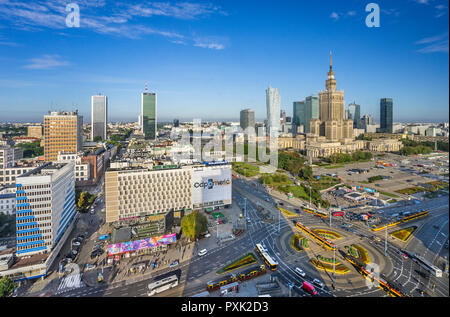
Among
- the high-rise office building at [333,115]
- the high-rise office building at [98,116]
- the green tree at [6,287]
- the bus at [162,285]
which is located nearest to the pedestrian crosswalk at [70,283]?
the green tree at [6,287]

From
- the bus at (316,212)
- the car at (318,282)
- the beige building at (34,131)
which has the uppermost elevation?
the beige building at (34,131)

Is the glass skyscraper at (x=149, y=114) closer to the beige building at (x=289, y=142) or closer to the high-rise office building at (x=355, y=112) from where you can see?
the beige building at (x=289, y=142)

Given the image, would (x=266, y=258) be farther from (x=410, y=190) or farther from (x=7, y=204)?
(x=410, y=190)

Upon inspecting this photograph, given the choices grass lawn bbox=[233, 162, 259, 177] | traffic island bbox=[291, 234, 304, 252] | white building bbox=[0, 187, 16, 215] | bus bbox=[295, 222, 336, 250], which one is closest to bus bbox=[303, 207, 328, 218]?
bus bbox=[295, 222, 336, 250]

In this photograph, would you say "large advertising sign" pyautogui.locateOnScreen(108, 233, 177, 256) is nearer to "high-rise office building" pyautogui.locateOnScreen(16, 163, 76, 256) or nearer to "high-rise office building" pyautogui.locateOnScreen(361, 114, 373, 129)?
"high-rise office building" pyautogui.locateOnScreen(16, 163, 76, 256)

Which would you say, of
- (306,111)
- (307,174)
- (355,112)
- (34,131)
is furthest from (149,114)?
(355,112)
